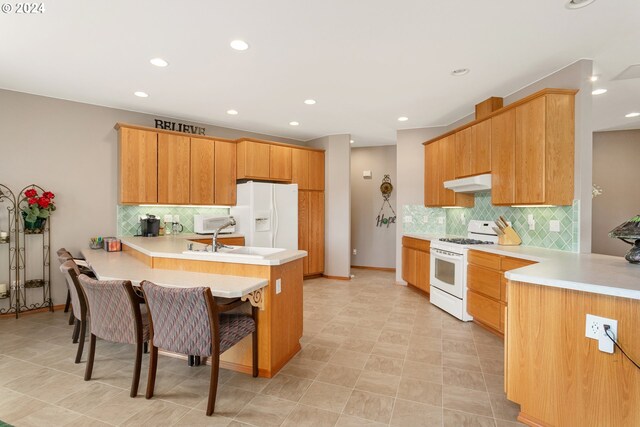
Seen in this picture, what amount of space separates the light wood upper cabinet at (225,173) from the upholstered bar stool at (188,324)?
10.2 ft

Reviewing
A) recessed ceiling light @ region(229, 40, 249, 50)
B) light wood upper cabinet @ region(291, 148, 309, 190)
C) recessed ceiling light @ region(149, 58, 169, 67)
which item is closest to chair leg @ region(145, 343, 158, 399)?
recessed ceiling light @ region(229, 40, 249, 50)

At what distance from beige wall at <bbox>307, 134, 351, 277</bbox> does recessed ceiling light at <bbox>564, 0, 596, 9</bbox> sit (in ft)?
12.7

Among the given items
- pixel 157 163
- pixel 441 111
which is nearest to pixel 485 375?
pixel 441 111

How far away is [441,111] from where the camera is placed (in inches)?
173

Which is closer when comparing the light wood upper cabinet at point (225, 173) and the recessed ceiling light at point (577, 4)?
the recessed ceiling light at point (577, 4)

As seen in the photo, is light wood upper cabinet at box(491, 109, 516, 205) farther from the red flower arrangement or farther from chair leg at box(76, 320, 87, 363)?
the red flower arrangement

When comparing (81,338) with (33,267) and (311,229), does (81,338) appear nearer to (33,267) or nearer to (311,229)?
(33,267)

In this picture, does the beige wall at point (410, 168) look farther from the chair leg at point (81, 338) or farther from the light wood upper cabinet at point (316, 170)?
the chair leg at point (81, 338)

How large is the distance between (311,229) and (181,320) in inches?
153

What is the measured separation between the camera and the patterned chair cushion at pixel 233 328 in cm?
202

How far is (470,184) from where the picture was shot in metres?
3.84

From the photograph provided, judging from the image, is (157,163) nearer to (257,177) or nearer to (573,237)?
(257,177)

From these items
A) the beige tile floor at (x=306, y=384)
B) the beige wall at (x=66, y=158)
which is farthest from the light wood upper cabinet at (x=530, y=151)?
the beige wall at (x=66, y=158)
